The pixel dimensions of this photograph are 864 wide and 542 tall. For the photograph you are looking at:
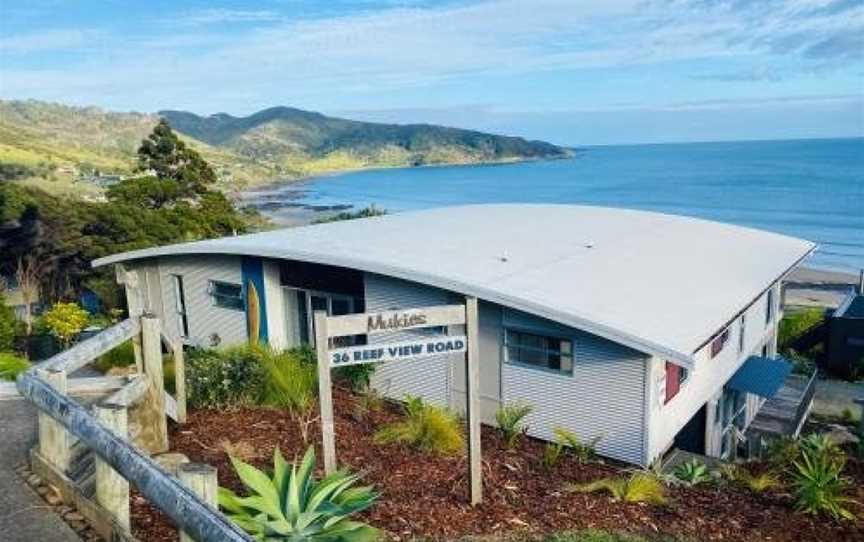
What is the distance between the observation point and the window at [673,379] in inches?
520

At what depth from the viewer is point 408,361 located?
1481cm

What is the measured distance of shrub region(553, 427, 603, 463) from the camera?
1170 cm

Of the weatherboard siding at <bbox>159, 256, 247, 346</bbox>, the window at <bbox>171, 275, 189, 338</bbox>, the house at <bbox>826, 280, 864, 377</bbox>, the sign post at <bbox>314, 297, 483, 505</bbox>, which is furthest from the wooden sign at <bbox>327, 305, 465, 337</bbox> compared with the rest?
the house at <bbox>826, 280, 864, 377</bbox>

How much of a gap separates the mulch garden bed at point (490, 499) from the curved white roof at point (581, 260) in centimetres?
309

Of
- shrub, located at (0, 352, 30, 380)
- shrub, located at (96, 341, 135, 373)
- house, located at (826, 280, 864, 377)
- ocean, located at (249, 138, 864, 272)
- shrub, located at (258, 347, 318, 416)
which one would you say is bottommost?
ocean, located at (249, 138, 864, 272)

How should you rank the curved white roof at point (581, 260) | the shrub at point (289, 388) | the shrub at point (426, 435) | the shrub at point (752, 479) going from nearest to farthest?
the shrub at point (752, 479) < the shrub at point (426, 435) < the shrub at point (289, 388) < the curved white roof at point (581, 260)

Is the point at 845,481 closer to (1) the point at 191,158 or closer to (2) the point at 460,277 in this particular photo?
(2) the point at 460,277

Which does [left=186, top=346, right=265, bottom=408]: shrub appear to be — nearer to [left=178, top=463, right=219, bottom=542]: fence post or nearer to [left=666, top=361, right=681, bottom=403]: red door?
[left=178, top=463, right=219, bottom=542]: fence post

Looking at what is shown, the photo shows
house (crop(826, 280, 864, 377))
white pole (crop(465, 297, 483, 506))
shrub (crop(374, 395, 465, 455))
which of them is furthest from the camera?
house (crop(826, 280, 864, 377))

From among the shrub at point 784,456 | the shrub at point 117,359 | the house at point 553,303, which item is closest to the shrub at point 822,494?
the shrub at point 784,456

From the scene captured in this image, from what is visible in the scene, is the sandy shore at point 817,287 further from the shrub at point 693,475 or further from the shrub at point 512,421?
the shrub at point 693,475

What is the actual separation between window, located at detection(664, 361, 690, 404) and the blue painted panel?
9306mm

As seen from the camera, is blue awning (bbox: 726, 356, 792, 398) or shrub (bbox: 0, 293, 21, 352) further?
shrub (bbox: 0, 293, 21, 352)

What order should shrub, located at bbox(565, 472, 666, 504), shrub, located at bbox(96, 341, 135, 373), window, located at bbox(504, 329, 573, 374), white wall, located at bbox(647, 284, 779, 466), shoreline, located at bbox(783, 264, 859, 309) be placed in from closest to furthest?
shrub, located at bbox(565, 472, 666, 504) < white wall, located at bbox(647, 284, 779, 466) < window, located at bbox(504, 329, 573, 374) < shrub, located at bbox(96, 341, 135, 373) < shoreline, located at bbox(783, 264, 859, 309)
